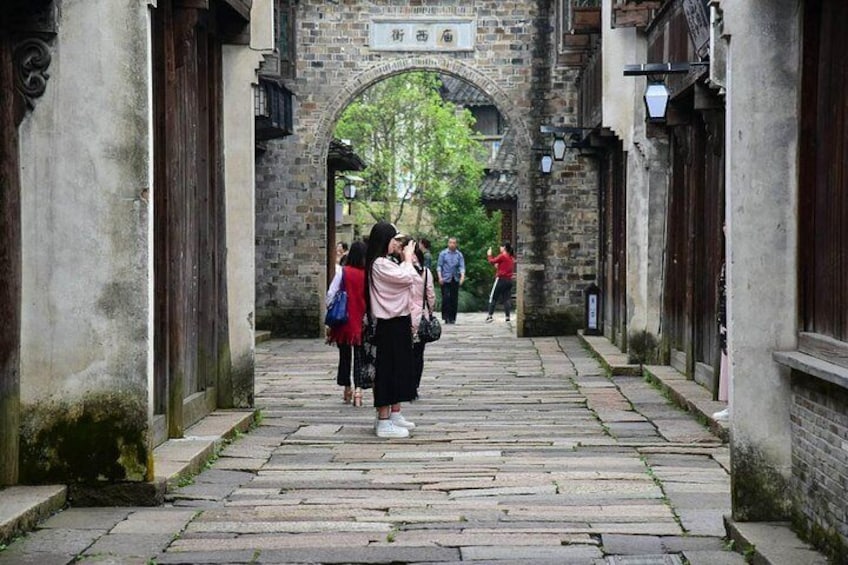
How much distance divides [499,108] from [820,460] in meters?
20.8

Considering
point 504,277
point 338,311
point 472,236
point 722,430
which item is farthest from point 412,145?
point 722,430

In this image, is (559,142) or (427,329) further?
(559,142)

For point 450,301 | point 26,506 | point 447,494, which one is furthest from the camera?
point 450,301

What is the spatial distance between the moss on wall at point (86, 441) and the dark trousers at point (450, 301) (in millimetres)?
23994

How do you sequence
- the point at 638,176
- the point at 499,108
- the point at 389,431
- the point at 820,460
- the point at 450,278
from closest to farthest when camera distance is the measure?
the point at 820,460
the point at 389,431
the point at 638,176
the point at 499,108
the point at 450,278

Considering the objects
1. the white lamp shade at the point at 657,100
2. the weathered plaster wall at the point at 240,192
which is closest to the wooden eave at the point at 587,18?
the white lamp shade at the point at 657,100

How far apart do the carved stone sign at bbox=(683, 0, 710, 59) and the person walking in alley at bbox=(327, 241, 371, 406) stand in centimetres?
337

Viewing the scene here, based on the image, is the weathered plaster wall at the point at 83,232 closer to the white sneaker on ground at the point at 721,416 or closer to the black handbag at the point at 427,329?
the white sneaker on ground at the point at 721,416

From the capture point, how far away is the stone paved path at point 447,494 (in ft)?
23.1

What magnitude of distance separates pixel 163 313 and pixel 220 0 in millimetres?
3012

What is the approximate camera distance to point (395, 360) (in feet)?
38.9

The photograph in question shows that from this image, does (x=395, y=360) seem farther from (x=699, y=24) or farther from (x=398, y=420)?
(x=699, y=24)

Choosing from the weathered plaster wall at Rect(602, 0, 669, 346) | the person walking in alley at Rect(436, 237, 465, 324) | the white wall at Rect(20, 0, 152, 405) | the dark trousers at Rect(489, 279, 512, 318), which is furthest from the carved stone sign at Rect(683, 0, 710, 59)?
the dark trousers at Rect(489, 279, 512, 318)

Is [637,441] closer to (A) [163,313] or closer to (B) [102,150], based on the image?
(A) [163,313]
